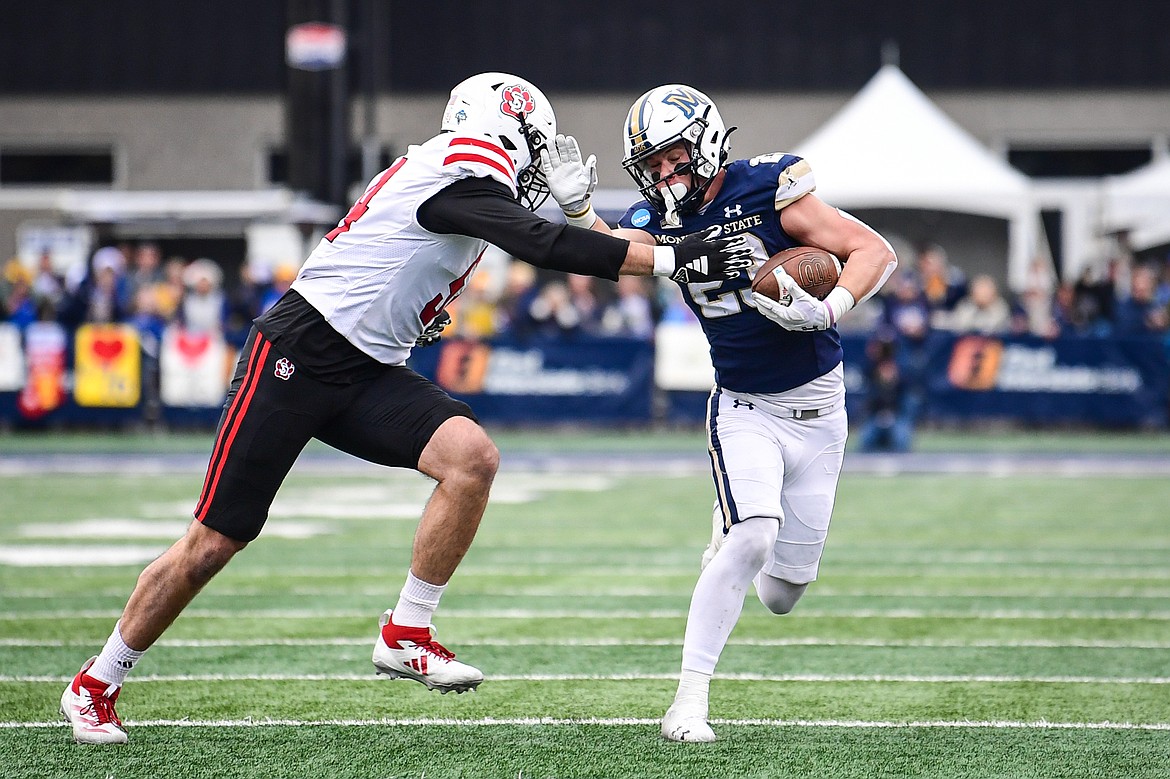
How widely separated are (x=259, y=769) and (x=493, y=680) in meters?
1.35

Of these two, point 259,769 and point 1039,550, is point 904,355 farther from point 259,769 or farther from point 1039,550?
point 259,769

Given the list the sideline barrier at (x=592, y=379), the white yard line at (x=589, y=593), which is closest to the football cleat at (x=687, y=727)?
the white yard line at (x=589, y=593)

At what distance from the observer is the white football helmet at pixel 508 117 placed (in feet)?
15.6

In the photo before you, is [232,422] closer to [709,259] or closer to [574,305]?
[709,259]

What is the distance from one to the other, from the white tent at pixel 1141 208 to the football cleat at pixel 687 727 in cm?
1657

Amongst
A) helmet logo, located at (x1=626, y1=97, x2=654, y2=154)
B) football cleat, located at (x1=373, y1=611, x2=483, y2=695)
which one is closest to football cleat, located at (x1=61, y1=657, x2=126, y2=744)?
football cleat, located at (x1=373, y1=611, x2=483, y2=695)

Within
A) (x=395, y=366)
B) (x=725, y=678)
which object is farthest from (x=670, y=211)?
(x=725, y=678)

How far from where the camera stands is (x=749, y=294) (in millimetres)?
4898

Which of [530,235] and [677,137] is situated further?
[677,137]

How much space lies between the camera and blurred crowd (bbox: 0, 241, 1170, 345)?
16.8 metres

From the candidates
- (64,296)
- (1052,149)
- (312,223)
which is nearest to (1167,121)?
(1052,149)

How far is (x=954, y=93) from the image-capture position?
24672 millimetres

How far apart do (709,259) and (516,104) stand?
0.77m

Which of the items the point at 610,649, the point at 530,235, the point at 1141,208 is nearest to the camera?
the point at 530,235
